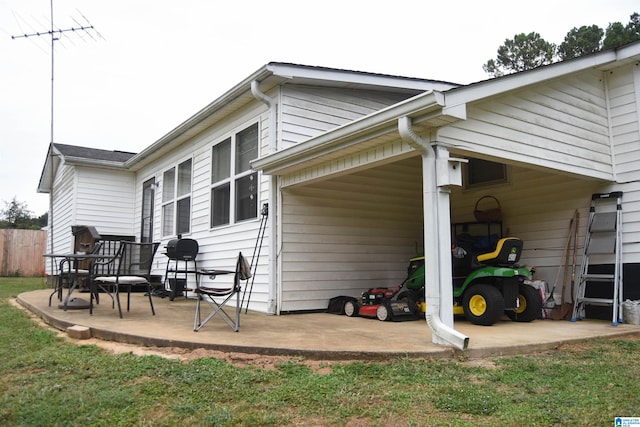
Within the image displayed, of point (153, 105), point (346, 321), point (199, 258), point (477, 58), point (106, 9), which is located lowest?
point (346, 321)

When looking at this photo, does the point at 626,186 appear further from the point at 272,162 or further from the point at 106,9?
the point at 106,9

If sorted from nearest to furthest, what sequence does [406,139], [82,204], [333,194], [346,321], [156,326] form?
[406,139] < [156,326] < [346,321] < [333,194] < [82,204]

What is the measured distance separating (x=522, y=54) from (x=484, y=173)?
16.8 m

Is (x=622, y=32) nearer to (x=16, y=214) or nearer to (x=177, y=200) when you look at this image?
(x=177, y=200)

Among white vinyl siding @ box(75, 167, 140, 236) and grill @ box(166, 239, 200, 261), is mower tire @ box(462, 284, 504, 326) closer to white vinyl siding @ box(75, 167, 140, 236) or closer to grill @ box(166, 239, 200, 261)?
grill @ box(166, 239, 200, 261)

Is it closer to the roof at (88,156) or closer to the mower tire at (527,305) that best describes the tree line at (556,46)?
the mower tire at (527,305)

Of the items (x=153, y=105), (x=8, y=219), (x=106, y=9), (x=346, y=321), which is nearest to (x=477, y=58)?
(x=153, y=105)

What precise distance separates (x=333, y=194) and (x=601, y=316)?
3.83 metres

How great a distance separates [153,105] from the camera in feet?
69.2

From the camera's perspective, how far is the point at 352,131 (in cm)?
475

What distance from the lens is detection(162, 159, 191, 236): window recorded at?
937 centimetres

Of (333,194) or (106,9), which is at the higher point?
(106,9)

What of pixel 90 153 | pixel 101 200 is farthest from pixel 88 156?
pixel 101 200

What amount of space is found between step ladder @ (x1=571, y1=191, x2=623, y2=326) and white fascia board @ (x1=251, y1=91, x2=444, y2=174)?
3452mm
